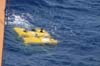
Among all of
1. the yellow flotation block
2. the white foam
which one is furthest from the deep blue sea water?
the yellow flotation block

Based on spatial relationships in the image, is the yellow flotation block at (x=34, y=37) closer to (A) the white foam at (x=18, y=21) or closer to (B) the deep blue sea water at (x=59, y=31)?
(B) the deep blue sea water at (x=59, y=31)

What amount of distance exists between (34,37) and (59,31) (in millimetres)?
1281

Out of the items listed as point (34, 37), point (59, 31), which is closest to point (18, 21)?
point (59, 31)

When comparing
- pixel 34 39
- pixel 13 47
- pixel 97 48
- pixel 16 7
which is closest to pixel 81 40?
pixel 97 48

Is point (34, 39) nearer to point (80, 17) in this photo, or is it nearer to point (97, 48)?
point (97, 48)

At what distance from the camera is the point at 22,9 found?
36.8 feet

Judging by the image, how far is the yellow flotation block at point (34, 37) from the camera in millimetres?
8727

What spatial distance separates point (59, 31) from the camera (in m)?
10.0

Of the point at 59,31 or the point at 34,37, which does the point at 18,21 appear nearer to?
the point at 59,31

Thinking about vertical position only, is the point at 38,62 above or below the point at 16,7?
below

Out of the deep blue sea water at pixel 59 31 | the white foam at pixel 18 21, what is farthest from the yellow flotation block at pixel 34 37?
the white foam at pixel 18 21

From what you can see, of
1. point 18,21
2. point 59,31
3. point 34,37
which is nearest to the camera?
point 34,37

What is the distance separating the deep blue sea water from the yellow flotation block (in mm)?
152

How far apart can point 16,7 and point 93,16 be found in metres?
2.80
